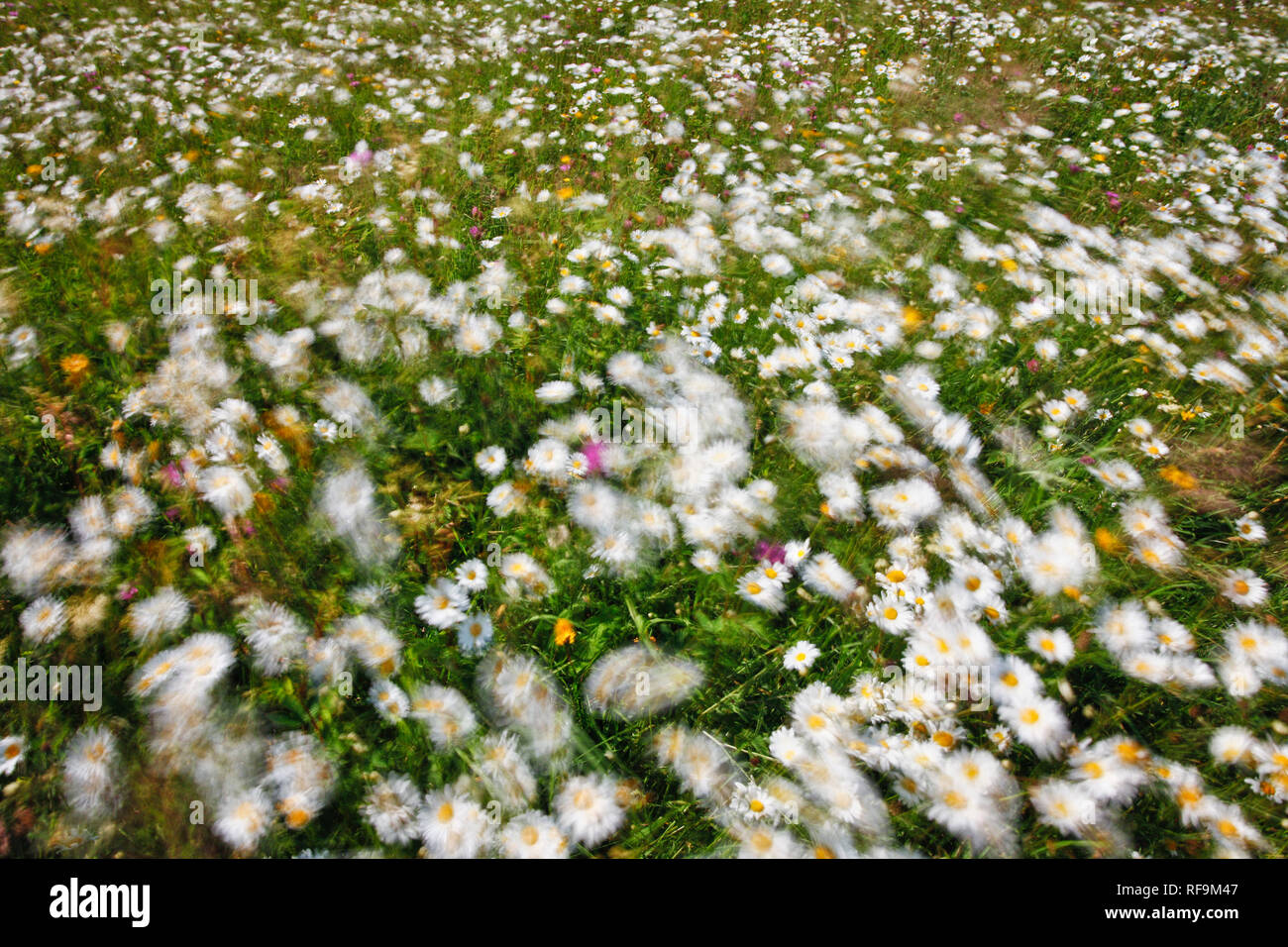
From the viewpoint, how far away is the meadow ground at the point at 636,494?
1449 mm

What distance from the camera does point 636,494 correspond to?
6.20 ft

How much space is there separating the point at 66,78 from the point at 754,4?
6.11 metres

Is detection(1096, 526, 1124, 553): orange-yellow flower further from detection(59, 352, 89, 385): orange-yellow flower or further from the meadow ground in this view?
detection(59, 352, 89, 385): orange-yellow flower

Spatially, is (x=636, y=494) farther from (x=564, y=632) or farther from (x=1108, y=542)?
(x=1108, y=542)

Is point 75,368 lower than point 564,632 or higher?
higher

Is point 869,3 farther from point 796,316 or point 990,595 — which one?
point 990,595

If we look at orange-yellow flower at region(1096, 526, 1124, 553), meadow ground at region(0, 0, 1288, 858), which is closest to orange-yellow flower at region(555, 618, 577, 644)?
meadow ground at region(0, 0, 1288, 858)

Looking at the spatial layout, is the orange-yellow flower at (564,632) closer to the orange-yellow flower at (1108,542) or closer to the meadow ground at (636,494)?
the meadow ground at (636,494)

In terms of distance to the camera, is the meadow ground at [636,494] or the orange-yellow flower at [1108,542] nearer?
the meadow ground at [636,494]

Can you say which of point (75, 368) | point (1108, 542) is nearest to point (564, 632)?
point (1108, 542)

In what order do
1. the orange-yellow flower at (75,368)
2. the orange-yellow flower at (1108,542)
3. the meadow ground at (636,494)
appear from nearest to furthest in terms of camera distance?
the meadow ground at (636,494), the orange-yellow flower at (1108,542), the orange-yellow flower at (75,368)

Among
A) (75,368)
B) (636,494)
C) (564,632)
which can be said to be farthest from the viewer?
(75,368)

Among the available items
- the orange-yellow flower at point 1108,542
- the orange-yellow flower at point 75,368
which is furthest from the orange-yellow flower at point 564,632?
the orange-yellow flower at point 75,368
